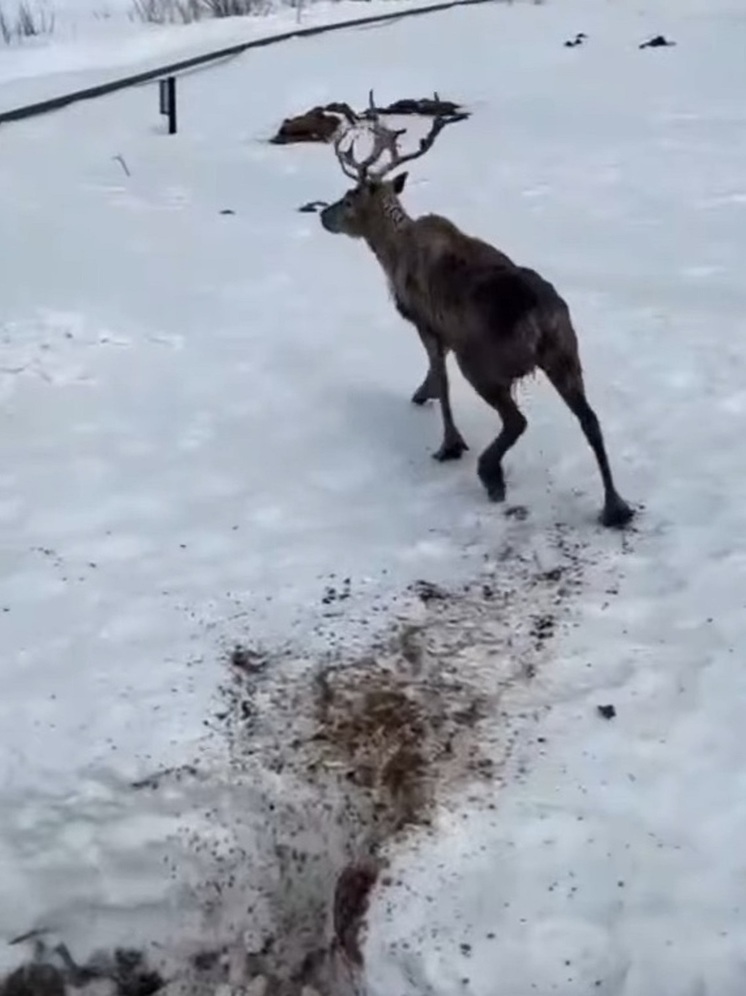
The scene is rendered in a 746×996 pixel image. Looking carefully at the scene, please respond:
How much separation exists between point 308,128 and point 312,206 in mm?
2438

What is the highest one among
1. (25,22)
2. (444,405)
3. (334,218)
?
(334,218)

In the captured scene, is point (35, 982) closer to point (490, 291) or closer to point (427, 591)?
point (427, 591)

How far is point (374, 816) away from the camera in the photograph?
417 cm

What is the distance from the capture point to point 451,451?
620 cm

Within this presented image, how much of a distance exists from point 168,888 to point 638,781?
1.26 metres

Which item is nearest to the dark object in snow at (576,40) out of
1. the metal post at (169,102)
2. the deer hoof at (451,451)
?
the metal post at (169,102)

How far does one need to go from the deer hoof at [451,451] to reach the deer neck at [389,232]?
763 millimetres

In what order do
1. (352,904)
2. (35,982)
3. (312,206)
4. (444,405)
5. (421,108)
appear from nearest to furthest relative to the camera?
(35,982), (352,904), (444,405), (312,206), (421,108)

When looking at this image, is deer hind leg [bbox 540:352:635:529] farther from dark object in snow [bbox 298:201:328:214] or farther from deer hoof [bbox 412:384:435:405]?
dark object in snow [bbox 298:201:328:214]

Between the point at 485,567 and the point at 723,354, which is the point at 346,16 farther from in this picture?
the point at 485,567

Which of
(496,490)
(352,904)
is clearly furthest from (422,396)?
(352,904)

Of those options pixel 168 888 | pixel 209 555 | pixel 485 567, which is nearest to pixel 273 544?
pixel 209 555

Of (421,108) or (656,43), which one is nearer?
(421,108)

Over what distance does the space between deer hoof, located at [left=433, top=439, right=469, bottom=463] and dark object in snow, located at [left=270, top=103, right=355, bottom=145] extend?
21.1 ft
